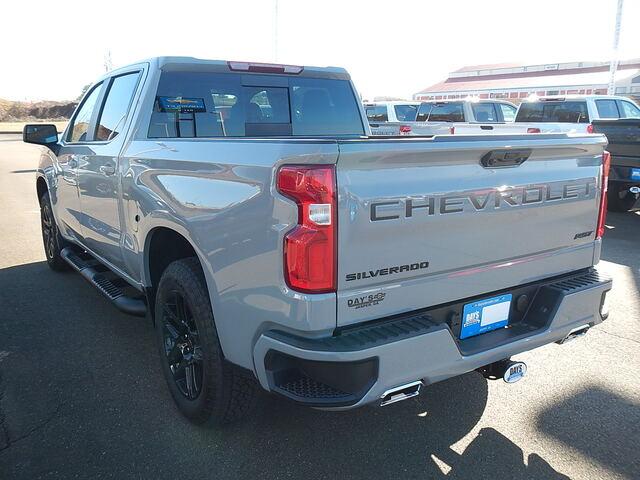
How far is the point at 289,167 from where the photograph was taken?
2123 millimetres

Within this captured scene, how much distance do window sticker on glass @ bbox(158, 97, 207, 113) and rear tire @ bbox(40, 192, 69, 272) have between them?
2.62 m

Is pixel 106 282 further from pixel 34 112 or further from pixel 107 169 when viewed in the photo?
pixel 34 112

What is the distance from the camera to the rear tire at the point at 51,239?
5672 mm

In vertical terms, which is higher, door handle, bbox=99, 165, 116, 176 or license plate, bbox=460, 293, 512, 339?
door handle, bbox=99, 165, 116, 176

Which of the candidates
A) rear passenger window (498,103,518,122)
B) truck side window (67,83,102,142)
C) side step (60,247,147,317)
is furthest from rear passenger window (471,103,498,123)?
side step (60,247,147,317)

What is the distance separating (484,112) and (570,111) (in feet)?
11.2

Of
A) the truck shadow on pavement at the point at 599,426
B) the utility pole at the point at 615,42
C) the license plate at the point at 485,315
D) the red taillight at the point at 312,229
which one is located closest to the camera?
the red taillight at the point at 312,229

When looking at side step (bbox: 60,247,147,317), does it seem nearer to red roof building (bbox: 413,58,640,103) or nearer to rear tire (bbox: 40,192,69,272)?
rear tire (bbox: 40,192,69,272)

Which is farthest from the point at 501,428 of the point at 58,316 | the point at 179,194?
the point at 58,316

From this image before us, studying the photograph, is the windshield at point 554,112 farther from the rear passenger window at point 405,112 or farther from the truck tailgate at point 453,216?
the truck tailgate at point 453,216

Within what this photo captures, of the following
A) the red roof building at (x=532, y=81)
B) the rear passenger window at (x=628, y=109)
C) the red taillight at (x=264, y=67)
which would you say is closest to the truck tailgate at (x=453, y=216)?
the red taillight at (x=264, y=67)

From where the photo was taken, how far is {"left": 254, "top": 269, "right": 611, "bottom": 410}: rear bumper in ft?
7.01

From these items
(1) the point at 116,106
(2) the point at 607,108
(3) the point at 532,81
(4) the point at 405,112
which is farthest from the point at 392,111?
(3) the point at 532,81

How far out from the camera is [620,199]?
9.70 m
